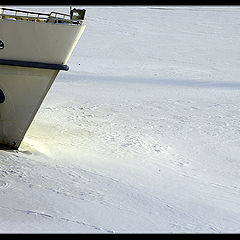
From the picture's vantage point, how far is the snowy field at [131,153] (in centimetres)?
472

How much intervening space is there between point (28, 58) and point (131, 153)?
5.62 feet

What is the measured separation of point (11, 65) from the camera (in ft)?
19.4

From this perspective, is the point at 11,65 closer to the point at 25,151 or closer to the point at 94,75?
the point at 25,151

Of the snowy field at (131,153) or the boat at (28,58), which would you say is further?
the boat at (28,58)

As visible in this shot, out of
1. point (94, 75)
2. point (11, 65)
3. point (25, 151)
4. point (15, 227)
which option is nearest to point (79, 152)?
point (25, 151)

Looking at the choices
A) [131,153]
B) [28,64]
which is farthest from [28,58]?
[131,153]

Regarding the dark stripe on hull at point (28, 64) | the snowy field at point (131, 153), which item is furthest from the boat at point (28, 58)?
the snowy field at point (131, 153)

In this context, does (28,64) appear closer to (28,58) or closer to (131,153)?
(28,58)

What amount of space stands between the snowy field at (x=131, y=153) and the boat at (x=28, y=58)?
1.46ft

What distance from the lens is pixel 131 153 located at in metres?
6.68

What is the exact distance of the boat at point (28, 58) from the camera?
5777mm

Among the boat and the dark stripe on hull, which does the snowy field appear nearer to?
the boat

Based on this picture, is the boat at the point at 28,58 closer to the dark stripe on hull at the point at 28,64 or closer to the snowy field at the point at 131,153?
the dark stripe on hull at the point at 28,64

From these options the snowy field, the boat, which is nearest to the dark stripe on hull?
the boat
